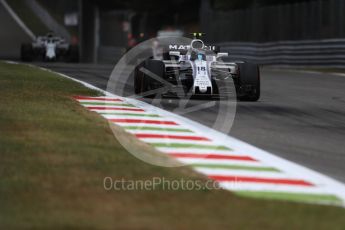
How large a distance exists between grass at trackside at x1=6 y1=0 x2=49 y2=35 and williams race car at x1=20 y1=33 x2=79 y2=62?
91.8 ft

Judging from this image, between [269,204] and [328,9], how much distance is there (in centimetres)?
2666

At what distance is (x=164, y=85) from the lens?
14008 mm

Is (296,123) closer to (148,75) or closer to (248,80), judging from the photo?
(248,80)

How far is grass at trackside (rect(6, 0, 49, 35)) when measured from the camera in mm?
66688

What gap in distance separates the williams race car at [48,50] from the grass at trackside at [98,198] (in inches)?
1083

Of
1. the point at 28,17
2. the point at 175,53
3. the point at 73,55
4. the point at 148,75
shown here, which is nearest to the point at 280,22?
the point at 73,55

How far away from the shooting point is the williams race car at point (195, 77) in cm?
1380

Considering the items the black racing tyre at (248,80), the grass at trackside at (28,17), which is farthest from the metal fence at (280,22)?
the grass at trackside at (28,17)

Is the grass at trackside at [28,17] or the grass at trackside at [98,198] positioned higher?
the grass at trackside at [28,17]

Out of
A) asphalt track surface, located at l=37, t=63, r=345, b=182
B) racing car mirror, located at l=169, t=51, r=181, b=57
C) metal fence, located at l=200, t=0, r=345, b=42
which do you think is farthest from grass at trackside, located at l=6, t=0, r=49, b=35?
racing car mirror, located at l=169, t=51, r=181, b=57

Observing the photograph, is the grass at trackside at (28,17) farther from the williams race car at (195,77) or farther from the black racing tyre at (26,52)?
the williams race car at (195,77)

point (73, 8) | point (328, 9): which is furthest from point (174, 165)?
point (73, 8)

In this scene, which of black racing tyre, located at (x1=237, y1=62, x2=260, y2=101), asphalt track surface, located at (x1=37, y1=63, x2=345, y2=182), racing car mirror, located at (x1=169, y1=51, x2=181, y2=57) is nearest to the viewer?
asphalt track surface, located at (x1=37, y1=63, x2=345, y2=182)

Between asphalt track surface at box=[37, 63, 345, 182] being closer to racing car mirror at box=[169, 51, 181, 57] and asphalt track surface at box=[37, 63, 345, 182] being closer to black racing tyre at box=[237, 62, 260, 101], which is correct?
black racing tyre at box=[237, 62, 260, 101]
